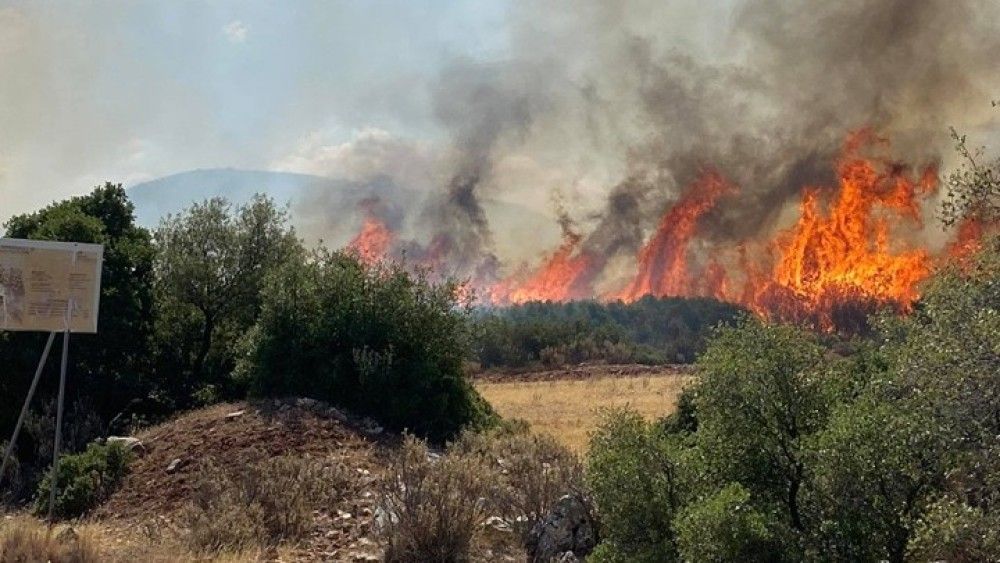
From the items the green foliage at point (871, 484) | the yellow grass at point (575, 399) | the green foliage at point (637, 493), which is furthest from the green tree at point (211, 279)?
the green foliage at point (871, 484)

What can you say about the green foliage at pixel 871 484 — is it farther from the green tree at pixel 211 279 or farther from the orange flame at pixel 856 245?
the orange flame at pixel 856 245

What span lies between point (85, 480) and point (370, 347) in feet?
21.9

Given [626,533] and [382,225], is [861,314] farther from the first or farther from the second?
[626,533]

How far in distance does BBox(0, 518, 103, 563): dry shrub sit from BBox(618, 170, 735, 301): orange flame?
2287 inches

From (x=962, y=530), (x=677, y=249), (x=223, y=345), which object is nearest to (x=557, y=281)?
(x=677, y=249)

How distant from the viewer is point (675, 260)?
67.2m

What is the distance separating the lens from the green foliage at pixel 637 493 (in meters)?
7.97

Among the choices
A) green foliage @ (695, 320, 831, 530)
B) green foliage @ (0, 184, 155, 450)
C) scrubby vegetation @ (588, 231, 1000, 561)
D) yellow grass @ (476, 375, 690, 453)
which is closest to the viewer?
scrubby vegetation @ (588, 231, 1000, 561)

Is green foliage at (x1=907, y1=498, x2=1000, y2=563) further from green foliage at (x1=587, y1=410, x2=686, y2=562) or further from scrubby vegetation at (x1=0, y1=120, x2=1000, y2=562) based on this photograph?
green foliage at (x1=587, y1=410, x2=686, y2=562)

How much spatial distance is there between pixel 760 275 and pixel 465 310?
4421 cm

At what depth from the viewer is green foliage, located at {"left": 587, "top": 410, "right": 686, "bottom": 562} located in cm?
797

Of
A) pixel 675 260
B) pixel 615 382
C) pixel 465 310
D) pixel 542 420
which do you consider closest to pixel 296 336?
pixel 465 310

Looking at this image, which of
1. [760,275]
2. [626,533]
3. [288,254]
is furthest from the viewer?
[760,275]

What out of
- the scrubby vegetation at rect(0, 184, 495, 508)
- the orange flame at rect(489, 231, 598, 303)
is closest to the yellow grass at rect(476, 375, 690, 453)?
the scrubby vegetation at rect(0, 184, 495, 508)
